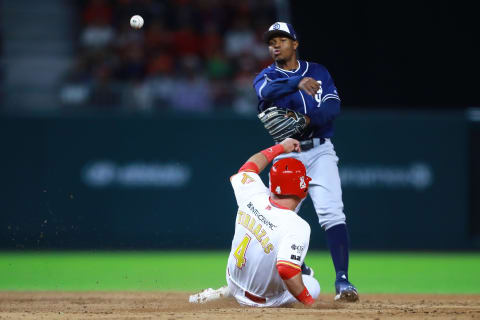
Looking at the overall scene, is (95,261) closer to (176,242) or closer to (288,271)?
(176,242)

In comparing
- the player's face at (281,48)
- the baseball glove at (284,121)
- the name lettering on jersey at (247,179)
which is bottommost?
the name lettering on jersey at (247,179)

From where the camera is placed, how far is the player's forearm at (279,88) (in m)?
6.02

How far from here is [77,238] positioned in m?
11.1

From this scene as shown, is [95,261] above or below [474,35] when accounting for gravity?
below

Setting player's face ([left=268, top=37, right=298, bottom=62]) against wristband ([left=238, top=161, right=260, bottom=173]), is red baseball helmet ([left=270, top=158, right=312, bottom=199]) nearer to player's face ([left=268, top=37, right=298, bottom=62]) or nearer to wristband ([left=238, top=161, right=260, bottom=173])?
wristband ([left=238, top=161, right=260, bottom=173])

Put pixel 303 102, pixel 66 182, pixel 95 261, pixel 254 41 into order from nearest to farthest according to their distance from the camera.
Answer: pixel 303 102 → pixel 95 261 → pixel 66 182 → pixel 254 41

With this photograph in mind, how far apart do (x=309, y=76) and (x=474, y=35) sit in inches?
291

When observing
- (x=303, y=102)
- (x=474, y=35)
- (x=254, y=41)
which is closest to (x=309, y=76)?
(x=303, y=102)

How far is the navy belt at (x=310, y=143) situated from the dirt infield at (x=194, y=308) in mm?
1140

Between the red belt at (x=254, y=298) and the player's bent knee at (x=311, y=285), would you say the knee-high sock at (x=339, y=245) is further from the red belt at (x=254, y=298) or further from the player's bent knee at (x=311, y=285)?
the red belt at (x=254, y=298)

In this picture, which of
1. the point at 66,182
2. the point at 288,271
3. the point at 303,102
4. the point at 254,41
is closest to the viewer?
the point at 288,271

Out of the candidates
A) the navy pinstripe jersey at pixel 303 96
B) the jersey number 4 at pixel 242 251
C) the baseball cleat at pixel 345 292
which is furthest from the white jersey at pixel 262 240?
the navy pinstripe jersey at pixel 303 96

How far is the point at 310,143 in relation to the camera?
20.9ft

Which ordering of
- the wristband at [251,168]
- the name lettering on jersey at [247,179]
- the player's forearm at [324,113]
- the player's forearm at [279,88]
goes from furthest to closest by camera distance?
the player's forearm at [324,113], the player's forearm at [279,88], the wristband at [251,168], the name lettering on jersey at [247,179]
